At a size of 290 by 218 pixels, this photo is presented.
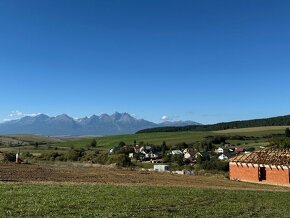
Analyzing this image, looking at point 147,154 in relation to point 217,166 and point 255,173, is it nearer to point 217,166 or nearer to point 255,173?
point 217,166

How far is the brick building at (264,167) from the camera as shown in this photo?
50000mm

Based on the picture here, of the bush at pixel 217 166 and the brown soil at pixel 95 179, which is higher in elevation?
the brown soil at pixel 95 179

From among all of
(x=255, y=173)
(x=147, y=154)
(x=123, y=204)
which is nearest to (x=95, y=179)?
(x=123, y=204)

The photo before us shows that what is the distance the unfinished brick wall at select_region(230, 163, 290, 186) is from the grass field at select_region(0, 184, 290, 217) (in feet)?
82.9

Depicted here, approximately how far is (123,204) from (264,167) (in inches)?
1453

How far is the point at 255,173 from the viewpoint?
53094 mm

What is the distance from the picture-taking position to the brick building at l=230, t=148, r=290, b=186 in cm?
5000

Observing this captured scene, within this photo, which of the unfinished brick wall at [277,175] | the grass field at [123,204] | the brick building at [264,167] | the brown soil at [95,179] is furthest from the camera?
the brick building at [264,167]

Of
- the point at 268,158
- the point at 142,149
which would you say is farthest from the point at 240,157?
the point at 142,149

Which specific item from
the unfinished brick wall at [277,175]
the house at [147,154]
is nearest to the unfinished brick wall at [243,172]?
the unfinished brick wall at [277,175]

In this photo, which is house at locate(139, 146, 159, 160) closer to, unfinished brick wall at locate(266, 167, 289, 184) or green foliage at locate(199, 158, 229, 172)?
green foliage at locate(199, 158, 229, 172)

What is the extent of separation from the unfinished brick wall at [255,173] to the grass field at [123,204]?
2526 cm

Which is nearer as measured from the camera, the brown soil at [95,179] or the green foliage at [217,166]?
the brown soil at [95,179]

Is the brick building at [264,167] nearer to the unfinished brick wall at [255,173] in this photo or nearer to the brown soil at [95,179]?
the unfinished brick wall at [255,173]
